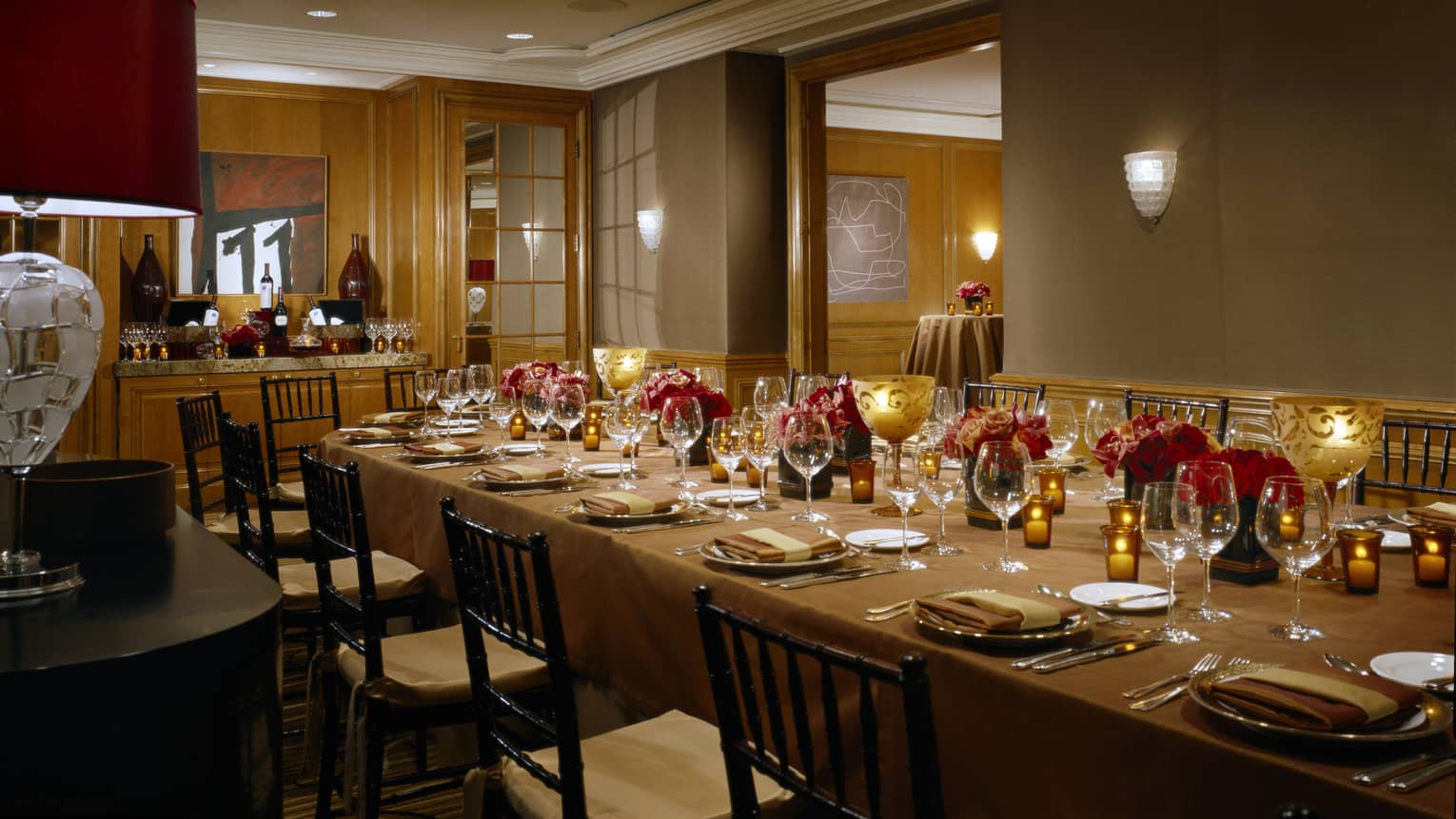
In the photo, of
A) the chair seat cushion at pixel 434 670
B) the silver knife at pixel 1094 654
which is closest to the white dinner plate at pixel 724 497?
the chair seat cushion at pixel 434 670

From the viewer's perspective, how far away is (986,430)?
89.3 inches

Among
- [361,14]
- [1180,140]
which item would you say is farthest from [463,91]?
[1180,140]

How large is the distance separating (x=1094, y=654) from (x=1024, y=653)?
0.09 meters

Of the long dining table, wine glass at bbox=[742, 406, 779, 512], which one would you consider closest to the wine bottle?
the long dining table

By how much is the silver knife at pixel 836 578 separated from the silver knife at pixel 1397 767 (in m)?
0.90

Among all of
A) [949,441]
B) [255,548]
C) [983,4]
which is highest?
[983,4]

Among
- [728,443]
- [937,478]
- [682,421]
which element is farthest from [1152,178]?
[937,478]

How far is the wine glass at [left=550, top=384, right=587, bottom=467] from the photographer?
321 cm

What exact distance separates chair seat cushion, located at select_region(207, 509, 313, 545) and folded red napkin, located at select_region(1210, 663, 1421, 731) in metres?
2.99

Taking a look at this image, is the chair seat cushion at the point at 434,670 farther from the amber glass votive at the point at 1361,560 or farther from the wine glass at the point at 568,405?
the amber glass votive at the point at 1361,560

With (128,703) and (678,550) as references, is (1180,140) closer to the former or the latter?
(678,550)

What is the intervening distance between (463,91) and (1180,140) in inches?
183

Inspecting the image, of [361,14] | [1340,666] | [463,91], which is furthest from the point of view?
[463,91]

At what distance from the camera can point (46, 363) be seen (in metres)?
1.51
